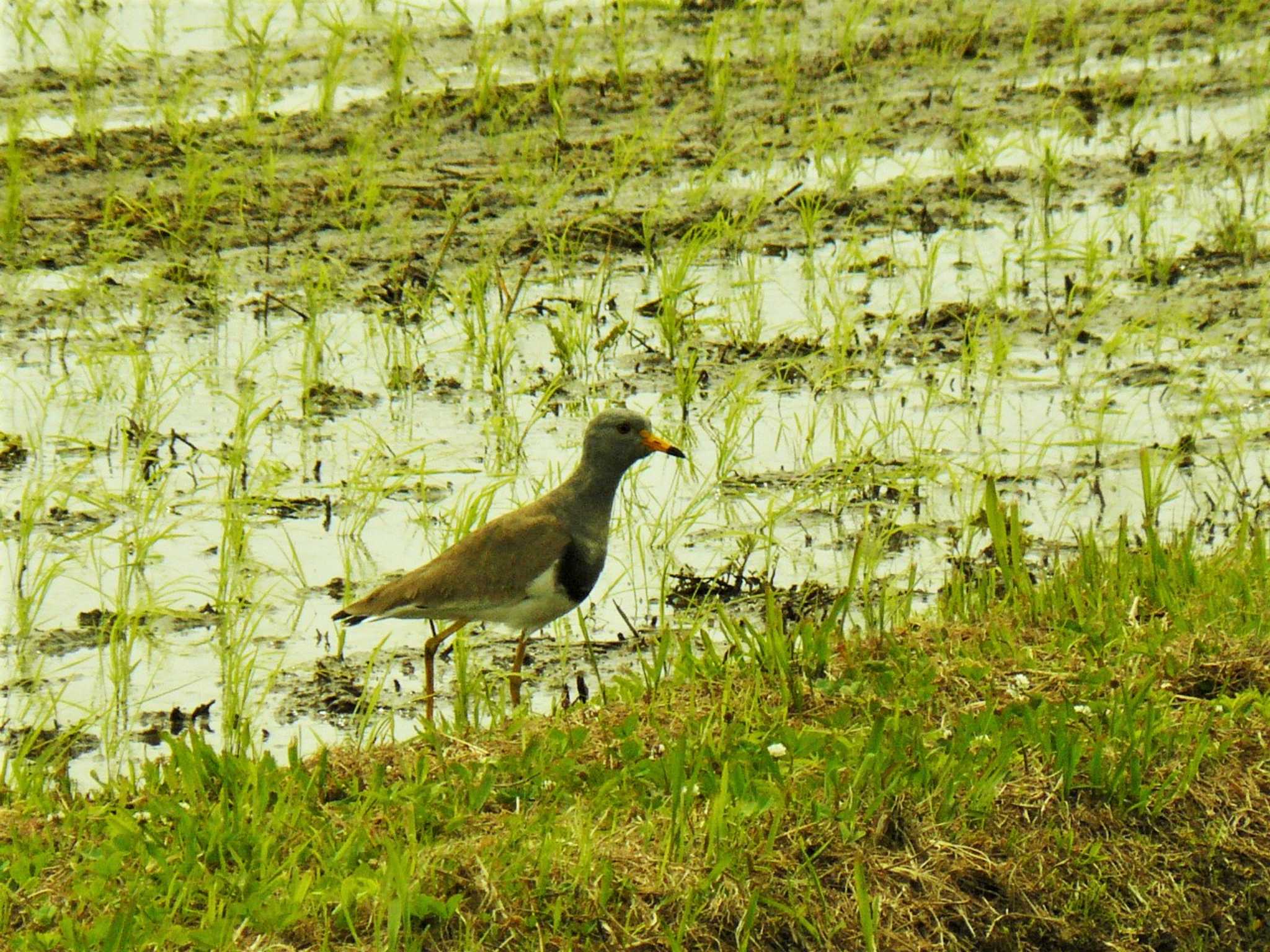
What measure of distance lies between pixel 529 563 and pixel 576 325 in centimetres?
231

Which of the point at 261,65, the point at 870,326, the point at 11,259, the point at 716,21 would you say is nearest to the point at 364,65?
the point at 261,65

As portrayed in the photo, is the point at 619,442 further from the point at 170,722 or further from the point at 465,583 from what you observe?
the point at 170,722

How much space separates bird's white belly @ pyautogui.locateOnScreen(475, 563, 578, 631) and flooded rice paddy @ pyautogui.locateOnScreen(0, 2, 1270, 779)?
0.29 feet

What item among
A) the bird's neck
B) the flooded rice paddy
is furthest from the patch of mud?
the bird's neck

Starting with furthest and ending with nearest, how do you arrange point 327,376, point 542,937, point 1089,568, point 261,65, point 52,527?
point 261,65, point 327,376, point 52,527, point 1089,568, point 542,937

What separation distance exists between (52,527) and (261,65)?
426 cm

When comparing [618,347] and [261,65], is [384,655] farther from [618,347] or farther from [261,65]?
[261,65]

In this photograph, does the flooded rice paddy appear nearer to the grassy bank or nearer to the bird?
the bird

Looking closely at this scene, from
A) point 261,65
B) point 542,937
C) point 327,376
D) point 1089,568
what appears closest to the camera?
point 542,937

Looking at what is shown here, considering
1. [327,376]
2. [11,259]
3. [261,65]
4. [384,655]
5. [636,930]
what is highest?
[261,65]

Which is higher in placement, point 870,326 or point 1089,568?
point 870,326

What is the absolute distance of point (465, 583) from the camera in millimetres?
5051

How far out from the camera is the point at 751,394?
22.9 ft

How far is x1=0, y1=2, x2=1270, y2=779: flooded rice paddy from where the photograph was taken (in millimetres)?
5512
